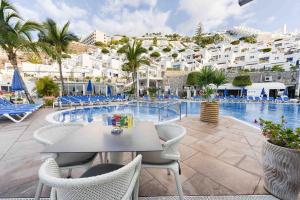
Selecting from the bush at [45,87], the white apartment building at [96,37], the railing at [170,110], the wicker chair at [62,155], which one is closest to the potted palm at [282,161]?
the wicker chair at [62,155]

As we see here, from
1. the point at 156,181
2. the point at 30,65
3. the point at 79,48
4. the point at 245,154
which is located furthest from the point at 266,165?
the point at 79,48

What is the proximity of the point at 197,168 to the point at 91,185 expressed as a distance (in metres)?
1.97

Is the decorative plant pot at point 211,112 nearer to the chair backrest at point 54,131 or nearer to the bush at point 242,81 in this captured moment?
the chair backrest at point 54,131

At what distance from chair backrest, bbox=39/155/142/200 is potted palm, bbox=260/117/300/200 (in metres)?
1.65

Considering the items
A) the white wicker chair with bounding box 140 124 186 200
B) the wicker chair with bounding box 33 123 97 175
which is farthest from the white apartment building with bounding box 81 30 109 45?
the white wicker chair with bounding box 140 124 186 200

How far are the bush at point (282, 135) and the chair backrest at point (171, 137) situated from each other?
102 cm

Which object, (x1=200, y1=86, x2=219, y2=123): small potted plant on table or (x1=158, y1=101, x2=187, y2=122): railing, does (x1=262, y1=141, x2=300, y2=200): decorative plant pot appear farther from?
(x1=158, y1=101, x2=187, y2=122): railing

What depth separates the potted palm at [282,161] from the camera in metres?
1.61

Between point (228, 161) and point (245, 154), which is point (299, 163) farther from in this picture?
point (245, 154)

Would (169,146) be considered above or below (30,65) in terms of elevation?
below

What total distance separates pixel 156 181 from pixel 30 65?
2986cm

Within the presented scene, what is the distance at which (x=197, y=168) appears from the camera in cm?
241

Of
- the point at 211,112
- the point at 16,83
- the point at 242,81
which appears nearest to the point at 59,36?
the point at 16,83

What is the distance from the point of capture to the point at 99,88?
24.3 metres
